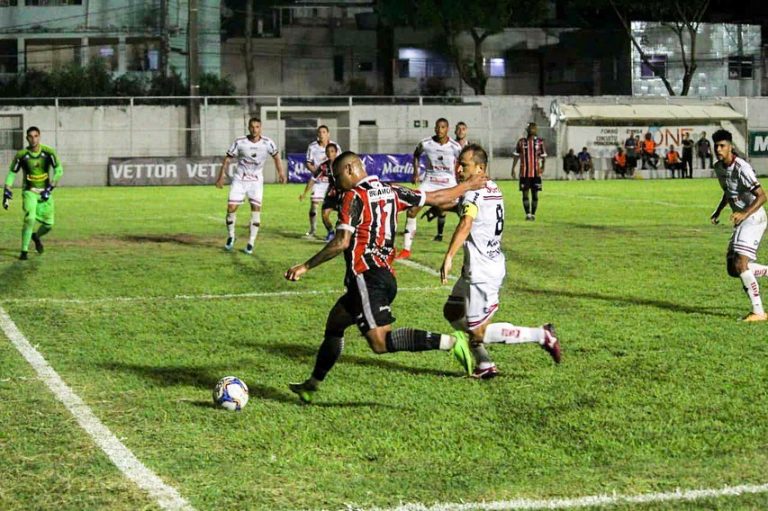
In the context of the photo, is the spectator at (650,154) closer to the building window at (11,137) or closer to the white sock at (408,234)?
the building window at (11,137)

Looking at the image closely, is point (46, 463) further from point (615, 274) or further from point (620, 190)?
point (620, 190)

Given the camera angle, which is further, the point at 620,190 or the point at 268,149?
the point at 620,190

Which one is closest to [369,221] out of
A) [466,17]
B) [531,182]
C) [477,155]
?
[477,155]

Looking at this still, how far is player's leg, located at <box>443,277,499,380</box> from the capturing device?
8.72 metres

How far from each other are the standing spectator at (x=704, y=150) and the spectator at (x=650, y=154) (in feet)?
6.41

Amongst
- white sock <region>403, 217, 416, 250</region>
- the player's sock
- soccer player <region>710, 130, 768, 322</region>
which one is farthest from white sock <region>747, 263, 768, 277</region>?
white sock <region>403, 217, 416, 250</region>

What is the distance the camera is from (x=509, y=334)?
8.65 meters

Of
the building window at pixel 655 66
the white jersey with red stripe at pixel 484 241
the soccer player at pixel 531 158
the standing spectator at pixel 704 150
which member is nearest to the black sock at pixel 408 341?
the white jersey with red stripe at pixel 484 241

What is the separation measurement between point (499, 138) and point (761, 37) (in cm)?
2670

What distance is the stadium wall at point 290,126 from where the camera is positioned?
4769 centimetres

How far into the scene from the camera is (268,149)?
1908 cm

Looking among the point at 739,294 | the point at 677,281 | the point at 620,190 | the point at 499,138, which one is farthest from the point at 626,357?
the point at 499,138

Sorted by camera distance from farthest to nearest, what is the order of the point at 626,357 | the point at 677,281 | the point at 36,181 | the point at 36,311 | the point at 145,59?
1. the point at 145,59
2. the point at 36,181
3. the point at 677,281
4. the point at 36,311
5. the point at 626,357

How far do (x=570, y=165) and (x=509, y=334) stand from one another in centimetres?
4214
